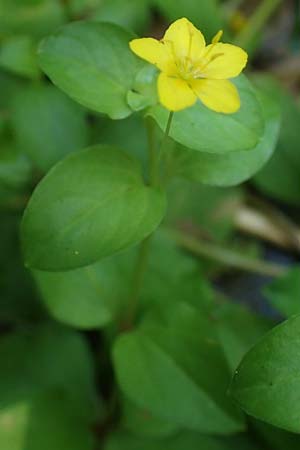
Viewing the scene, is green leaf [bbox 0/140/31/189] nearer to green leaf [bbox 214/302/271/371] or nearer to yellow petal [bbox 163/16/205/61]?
green leaf [bbox 214/302/271/371]

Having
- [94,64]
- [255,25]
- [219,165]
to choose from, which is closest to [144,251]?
[219,165]

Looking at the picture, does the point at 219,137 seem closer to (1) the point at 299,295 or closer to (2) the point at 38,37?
(1) the point at 299,295

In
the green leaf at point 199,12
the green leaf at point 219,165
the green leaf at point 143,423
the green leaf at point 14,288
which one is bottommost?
the green leaf at point 14,288

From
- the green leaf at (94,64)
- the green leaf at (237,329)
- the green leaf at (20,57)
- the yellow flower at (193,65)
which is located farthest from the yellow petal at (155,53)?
the green leaf at (20,57)

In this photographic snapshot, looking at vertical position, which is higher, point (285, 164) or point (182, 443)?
point (285, 164)

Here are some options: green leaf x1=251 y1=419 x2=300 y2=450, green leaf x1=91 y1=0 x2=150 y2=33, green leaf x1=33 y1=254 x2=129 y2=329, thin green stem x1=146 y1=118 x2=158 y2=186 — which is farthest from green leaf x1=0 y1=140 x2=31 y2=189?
green leaf x1=251 y1=419 x2=300 y2=450

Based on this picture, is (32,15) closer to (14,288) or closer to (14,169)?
(14,169)

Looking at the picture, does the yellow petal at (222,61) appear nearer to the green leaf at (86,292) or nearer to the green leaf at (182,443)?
the green leaf at (86,292)
